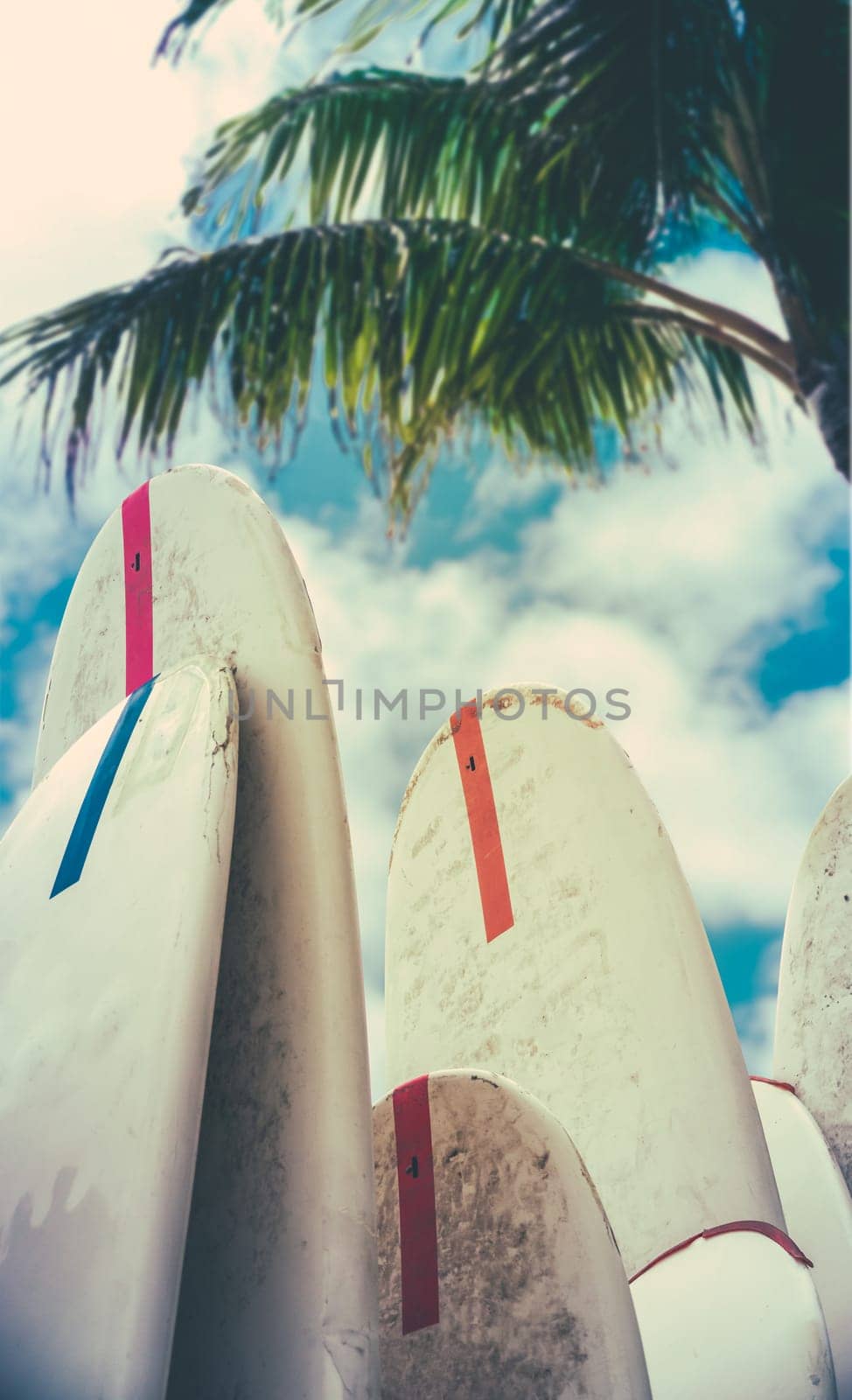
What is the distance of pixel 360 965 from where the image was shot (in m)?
1.41

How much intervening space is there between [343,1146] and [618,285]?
3691 millimetres

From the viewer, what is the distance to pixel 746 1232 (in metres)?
1.72

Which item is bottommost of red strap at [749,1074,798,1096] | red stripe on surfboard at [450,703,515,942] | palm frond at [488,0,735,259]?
red strap at [749,1074,798,1096]

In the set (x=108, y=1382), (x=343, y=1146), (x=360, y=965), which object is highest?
(x=360, y=965)

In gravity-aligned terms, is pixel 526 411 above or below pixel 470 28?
below

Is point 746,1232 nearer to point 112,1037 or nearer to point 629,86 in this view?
point 112,1037

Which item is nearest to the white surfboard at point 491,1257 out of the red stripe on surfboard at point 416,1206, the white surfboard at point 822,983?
the red stripe on surfboard at point 416,1206

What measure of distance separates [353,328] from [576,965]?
2.29m

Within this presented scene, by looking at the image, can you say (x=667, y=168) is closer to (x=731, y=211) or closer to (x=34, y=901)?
(x=731, y=211)

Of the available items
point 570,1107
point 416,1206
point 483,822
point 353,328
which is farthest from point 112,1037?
point 353,328

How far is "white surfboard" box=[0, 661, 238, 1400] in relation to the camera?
3.60 ft

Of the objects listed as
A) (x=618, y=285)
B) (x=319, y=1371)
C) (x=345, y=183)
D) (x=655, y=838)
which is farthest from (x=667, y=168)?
(x=319, y=1371)

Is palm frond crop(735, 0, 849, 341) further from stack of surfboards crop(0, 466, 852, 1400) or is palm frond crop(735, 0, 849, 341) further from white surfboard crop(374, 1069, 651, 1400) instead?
white surfboard crop(374, 1069, 651, 1400)

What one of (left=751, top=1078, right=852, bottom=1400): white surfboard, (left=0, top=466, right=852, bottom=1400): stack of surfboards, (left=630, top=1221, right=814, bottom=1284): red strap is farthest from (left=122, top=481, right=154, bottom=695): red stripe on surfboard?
(left=751, top=1078, right=852, bottom=1400): white surfboard
